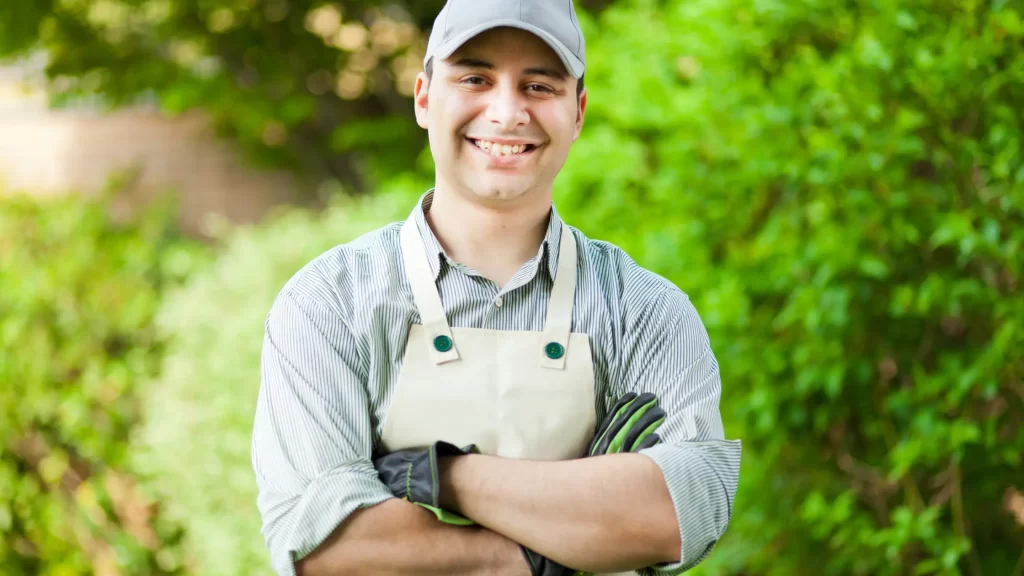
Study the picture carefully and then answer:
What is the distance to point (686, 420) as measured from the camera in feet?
5.75

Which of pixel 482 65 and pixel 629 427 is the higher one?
pixel 482 65

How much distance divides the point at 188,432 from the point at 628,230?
2358 millimetres

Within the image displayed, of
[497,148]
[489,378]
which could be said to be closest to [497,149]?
[497,148]

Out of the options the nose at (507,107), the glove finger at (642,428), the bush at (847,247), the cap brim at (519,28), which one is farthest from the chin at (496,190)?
the bush at (847,247)

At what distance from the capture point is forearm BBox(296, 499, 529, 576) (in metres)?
1.63

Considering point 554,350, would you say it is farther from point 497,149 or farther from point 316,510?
point 316,510

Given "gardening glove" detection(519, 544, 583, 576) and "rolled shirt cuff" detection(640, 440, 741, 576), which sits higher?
"rolled shirt cuff" detection(640, 440, 741, 576)

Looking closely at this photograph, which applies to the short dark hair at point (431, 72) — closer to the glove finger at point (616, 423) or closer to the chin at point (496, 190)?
the chin at point (496, 190)

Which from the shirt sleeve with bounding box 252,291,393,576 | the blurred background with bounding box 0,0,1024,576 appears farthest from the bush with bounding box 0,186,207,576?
the shirt sleeve with bounding box 252,291,393,576

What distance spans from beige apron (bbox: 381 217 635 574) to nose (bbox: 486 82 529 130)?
0.31 m

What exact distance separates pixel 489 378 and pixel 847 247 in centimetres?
200

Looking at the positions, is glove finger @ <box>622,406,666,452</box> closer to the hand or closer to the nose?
the hand

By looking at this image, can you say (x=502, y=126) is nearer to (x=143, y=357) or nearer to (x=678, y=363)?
(x=678, y=363)

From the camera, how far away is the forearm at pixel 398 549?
163 centimetres
